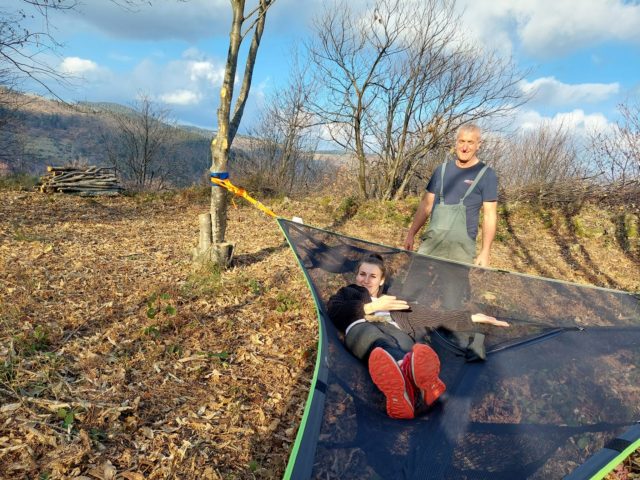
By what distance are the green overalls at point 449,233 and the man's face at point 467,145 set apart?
14 cm

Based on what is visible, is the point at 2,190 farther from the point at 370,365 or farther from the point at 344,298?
the point at 370,365

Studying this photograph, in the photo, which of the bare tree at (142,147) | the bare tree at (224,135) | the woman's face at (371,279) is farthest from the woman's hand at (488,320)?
the bare tree at (142,147)

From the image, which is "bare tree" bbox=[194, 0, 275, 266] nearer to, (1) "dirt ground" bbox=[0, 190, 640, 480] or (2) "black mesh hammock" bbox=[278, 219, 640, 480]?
(1) "dirt ground" bbox=[0, 190, 640, 480]

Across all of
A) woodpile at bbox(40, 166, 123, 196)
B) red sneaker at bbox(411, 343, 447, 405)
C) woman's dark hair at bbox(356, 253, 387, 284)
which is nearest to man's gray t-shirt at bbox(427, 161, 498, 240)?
woman's dark hair at bbox(356, 253, 387, 284)

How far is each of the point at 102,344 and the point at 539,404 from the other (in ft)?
9.64

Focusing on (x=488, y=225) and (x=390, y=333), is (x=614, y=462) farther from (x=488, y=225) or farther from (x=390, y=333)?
(x=488, y=225)

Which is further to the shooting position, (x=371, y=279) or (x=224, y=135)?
(x=224, y=135)

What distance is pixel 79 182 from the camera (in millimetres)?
9328

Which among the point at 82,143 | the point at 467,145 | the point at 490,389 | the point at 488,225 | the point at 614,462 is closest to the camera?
the point at 614,462

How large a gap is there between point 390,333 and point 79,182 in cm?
940

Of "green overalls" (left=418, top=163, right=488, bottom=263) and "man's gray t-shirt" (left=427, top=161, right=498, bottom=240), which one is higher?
"man's gray t-shirt" (left=427, top=161, right=498, bottom=240)

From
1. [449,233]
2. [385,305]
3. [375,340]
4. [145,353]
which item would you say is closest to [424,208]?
[449,233]

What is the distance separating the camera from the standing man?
264 centimetres

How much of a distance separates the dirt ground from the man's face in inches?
76.0
